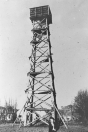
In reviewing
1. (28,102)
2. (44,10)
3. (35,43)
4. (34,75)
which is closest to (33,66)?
(34,75)

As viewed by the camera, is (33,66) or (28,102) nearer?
(28,102)

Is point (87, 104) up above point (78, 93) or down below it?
below

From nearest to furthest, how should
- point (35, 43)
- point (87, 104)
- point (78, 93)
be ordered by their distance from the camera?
point (35, 43) < point (87, 104) < point (78, 93)

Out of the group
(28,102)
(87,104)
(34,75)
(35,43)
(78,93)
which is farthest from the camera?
(78,93)

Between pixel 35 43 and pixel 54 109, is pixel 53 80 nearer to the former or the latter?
pixel 54 109

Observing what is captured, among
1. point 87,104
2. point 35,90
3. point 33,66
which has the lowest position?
point 87,104

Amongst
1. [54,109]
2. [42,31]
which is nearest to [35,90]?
[54,109]

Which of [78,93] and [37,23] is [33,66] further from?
[78,93]
